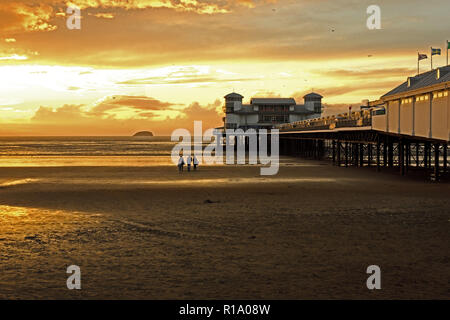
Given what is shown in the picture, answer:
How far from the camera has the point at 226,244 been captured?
14383 mm

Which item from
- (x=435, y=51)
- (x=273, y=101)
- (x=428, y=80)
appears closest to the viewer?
(x=428, y=80)

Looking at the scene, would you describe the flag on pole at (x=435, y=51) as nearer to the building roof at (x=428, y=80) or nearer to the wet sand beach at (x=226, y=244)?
the building roof at (x=428, y=80)

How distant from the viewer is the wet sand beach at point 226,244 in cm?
1040

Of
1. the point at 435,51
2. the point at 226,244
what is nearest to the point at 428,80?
the point at 435,51

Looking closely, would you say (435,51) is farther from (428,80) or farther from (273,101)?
(273,101)

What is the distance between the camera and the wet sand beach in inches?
409

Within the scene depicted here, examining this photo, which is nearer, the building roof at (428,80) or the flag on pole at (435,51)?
the building roof at (428,80)

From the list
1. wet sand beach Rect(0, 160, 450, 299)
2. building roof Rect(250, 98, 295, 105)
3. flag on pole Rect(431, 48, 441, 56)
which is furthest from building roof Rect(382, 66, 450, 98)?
building roof Rect(250, 98, 295, 105)

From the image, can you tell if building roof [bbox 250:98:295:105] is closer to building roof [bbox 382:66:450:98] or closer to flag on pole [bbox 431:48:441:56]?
building roof [bbox 382:66:450:98]

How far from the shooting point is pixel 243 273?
11375 mm

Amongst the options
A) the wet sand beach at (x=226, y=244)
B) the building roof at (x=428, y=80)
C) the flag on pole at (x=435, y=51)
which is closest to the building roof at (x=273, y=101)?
the building roof at (x=428, y=80)

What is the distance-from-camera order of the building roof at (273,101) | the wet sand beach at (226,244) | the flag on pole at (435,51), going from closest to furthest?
the wet sand beach at (226,244), the flag on pole at (435,51), the building roof at (273,101)

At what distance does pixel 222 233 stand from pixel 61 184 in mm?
20187
